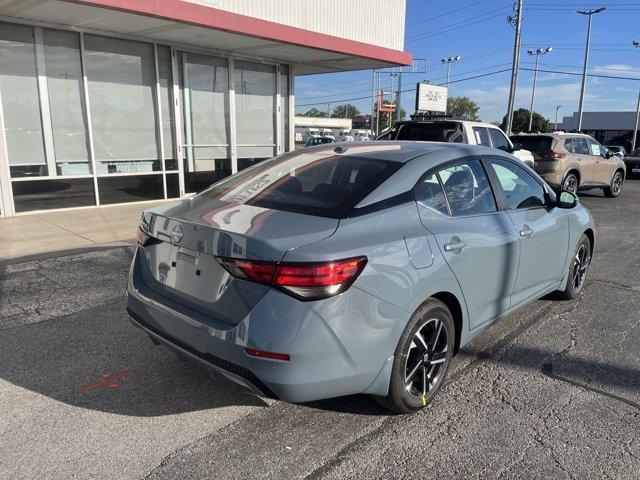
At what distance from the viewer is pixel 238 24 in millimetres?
9328

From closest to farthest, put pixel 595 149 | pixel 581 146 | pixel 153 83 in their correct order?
pixel 153 83 → pixel 581 146 → pixel 595 149

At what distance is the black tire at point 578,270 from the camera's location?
193 inches

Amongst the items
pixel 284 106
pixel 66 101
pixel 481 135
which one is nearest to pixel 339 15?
pixel 284 106

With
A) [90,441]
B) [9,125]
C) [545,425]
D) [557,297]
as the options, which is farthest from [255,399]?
[9,125]

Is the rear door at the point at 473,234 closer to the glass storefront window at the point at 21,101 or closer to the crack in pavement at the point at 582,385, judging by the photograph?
the crack in pavement at the point at 582,385

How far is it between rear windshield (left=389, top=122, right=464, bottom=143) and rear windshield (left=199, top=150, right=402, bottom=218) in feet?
23.3

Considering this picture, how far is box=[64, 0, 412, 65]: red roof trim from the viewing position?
7.91 metres

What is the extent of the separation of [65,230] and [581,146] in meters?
12.2

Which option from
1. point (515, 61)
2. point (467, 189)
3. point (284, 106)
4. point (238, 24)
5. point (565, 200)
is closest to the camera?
point (467, 189)

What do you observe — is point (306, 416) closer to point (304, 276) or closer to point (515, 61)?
point (304, 276)

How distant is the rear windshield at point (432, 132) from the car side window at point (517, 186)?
5.99m

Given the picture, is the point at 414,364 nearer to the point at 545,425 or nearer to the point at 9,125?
the point at 545,425

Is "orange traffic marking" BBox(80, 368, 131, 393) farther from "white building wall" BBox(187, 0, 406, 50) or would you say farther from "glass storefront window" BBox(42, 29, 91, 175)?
"white building wall" BBox(187, 0, 406, 50)

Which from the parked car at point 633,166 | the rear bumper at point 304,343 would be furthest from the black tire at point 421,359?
the parked car at point 633,166
